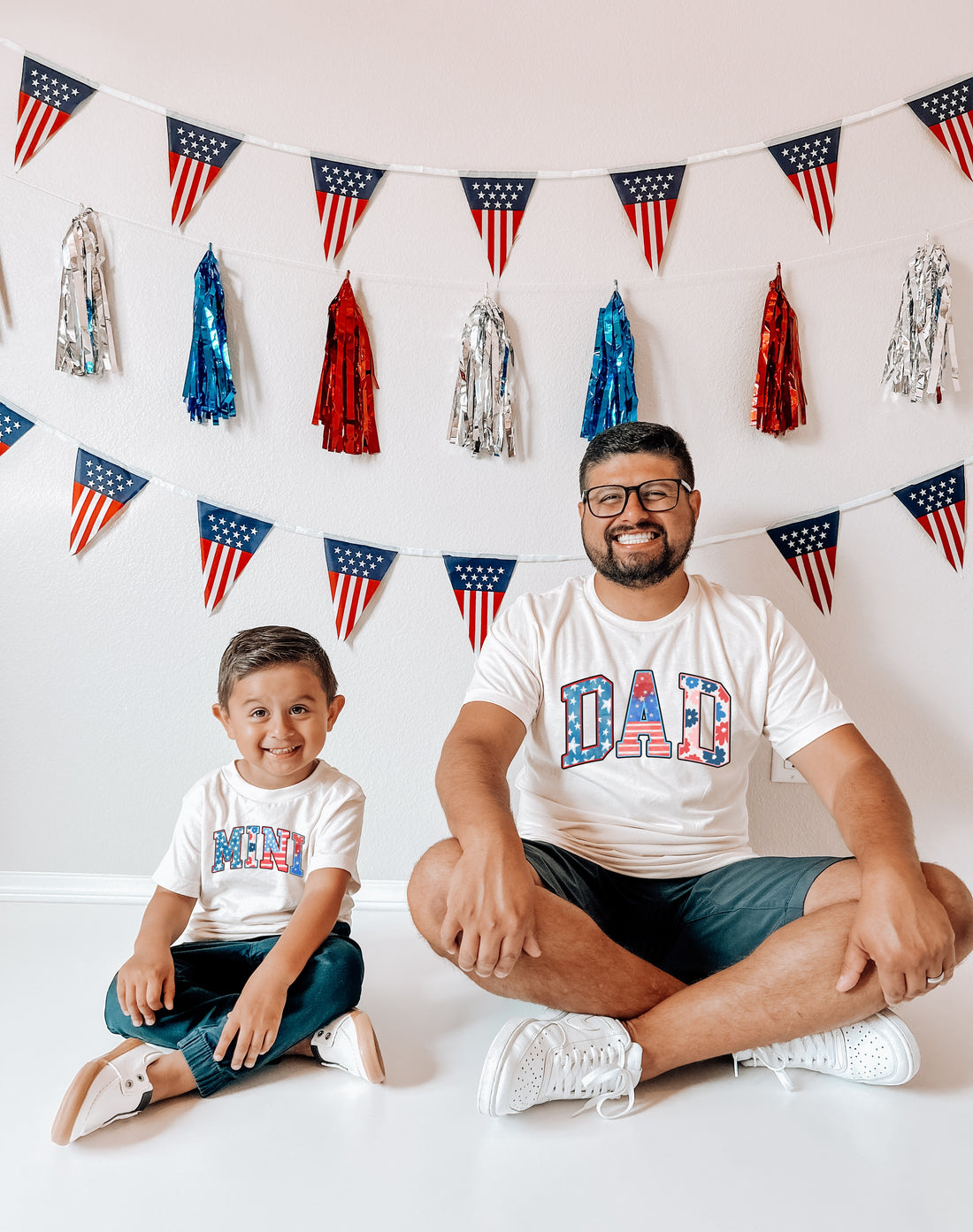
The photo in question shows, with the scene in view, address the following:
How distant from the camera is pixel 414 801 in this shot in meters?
2.07

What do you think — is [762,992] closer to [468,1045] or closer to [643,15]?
[468,1045]

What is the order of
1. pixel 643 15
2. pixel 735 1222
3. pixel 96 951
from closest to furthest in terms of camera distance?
pixel 735 1222, pixel 96 951, pixel 643 15

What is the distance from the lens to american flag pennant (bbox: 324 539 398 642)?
2018 millimetres

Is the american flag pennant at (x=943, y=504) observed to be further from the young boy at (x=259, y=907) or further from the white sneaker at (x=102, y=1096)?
the white sneaker at (x=102, y=1096)

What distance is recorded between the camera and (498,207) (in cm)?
196

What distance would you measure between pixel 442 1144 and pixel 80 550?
1.44m

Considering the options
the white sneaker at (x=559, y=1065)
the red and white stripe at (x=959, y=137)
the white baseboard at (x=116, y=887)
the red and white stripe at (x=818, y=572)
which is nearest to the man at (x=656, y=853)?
the white sneaker at (x=559, y=1065)

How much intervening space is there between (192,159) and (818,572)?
1.56 metres

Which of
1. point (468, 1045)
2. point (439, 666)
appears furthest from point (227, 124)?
point (468, 1045)

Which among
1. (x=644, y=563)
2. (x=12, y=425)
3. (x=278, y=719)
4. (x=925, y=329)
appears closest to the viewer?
(x=278, y=719)

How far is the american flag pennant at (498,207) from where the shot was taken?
1951 millimetres

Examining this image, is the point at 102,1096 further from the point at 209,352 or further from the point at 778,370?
the point at 778,370

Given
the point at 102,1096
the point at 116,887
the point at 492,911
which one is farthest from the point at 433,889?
the point at 116,887

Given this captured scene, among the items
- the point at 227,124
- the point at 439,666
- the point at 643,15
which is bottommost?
the point at 439,666
